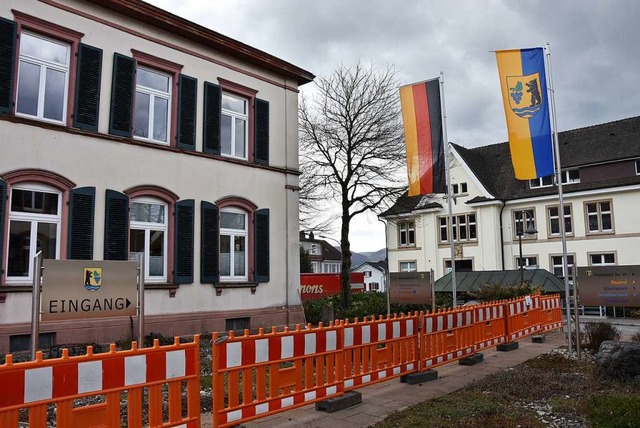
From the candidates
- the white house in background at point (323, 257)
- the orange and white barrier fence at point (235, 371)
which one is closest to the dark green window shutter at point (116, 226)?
the orange and white barrier fence at point (235, 371)

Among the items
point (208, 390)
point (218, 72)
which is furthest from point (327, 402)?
point (218, 72)

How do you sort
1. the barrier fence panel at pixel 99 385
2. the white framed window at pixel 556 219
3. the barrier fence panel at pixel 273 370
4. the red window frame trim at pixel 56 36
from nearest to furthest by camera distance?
1. the barrier fence panel at pixel 99 385
2. the barrier fence panel at pixel 273 370
3. the red window frame trim at pixel 56 36
4. the white framed window at pixel 556 219

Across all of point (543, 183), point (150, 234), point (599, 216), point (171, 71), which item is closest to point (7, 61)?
point (171, 71)

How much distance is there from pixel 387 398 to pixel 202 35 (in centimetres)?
1129

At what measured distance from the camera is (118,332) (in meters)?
12.3

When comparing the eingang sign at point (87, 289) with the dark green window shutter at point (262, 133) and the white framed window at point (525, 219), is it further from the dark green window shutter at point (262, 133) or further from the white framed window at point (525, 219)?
the white framed window at point (525, 219)

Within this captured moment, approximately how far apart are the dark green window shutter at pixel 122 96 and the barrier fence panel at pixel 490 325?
920 centimetres

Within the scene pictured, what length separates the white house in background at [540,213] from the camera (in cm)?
3006

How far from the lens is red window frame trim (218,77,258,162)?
50.8 ft

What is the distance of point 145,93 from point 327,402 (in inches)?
396

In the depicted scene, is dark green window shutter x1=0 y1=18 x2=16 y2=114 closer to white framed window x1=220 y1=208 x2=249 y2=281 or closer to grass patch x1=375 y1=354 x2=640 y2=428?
white framed window x1=220 y1=208 x2=249 y2=281

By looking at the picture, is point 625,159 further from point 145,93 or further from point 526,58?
point 145,93

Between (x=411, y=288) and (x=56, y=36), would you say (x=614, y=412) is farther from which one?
(x=56, y=36)

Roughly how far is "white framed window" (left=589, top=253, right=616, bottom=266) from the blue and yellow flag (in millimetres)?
22632
